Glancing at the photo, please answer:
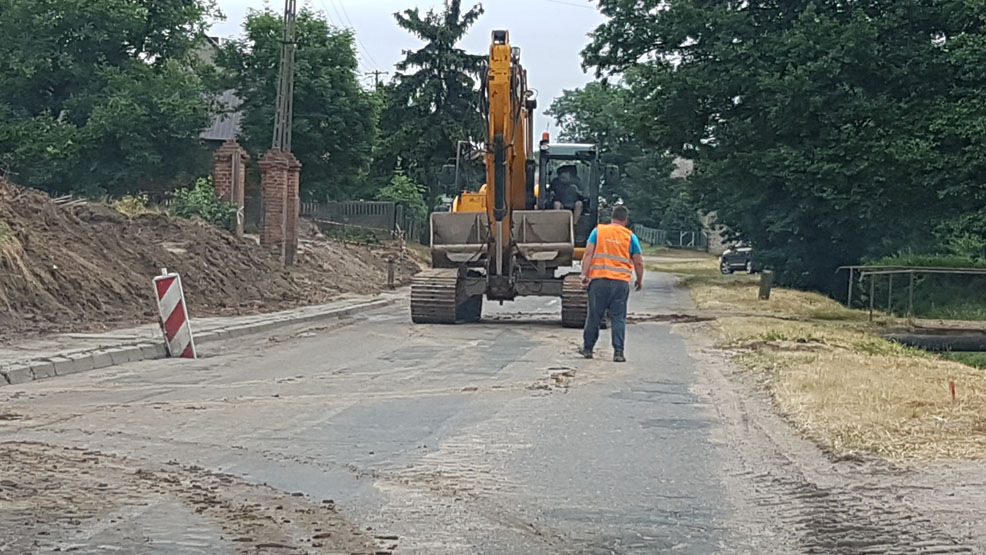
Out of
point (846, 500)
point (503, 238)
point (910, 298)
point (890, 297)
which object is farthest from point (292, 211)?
point (846, 500)

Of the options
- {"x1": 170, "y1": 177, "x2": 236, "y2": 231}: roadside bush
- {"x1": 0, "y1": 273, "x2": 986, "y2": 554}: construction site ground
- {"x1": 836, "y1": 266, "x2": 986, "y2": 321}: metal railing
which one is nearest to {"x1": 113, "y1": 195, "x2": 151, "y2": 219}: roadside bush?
{"x1": 170, "y1": 177, "x2": 236, "y2": 231}: roadside bush

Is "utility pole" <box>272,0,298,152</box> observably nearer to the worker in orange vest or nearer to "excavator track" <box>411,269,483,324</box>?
"excavator track" <box>411,269,483,324</box>

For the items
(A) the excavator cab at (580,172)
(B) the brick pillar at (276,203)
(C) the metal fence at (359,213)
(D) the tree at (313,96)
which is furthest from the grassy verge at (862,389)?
(D) the tree at (313,96)

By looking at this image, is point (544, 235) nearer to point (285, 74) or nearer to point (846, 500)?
point (846, 500)

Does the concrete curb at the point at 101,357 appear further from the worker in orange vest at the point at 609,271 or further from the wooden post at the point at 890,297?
the wooden post at the point at 890,297

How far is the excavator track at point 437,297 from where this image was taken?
20.1 metres

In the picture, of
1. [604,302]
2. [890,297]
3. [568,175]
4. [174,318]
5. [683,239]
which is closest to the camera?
[604,302]

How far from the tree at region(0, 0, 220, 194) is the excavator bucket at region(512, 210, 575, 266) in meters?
25.4

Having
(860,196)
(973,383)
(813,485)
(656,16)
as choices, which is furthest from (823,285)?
(813,485)

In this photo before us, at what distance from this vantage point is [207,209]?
102 feet

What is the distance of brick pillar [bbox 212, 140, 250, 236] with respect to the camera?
3194cm

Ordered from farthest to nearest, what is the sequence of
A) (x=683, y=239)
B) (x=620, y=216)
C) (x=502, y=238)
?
(x=683, y=239)
(x=502, y=238)
(x=620, y=216)

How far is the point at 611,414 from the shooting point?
409 inches

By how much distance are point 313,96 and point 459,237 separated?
28087mm
